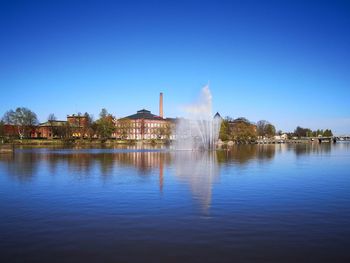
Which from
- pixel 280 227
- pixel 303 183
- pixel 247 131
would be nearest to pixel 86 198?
pixel 280 227

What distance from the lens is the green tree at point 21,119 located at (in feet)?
420

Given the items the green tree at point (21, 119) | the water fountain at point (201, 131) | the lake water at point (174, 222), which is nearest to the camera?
the lake water at point (174, 222)

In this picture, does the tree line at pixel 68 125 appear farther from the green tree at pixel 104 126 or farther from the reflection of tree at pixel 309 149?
the reflection of tree at pixel 309 149

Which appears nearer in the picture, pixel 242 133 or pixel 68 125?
pixel 68 125

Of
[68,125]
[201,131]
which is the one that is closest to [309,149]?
[201,131]

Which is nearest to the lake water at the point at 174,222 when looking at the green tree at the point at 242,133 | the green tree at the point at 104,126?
the green tree at the point at 104,126

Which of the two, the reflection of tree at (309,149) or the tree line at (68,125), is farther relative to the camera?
the tree line at (68,125)

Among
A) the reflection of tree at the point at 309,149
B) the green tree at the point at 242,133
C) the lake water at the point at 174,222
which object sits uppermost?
the green tree at the point at 242,133

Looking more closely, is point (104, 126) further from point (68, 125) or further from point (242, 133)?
point (242, 133)

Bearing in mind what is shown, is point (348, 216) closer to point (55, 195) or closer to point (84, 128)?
point (55, 195)

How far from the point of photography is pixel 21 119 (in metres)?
128

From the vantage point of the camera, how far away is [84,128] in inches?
5305

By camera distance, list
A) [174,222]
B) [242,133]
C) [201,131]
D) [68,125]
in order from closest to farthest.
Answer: [174,222] → [201,131] → [68,125] → [242,133]

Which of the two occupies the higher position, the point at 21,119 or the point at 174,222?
A: the point at 21,119
